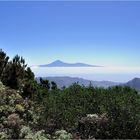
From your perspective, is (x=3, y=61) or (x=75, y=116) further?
(x=3, y=61)

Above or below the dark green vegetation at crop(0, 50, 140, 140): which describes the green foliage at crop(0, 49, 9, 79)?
above

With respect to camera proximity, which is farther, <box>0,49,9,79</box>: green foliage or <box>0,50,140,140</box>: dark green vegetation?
<box>0,49,9,79</box>: green foliage

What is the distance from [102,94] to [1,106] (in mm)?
4955

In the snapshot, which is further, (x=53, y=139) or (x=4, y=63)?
(x=4, y=63)

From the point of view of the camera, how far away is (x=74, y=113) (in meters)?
15.0

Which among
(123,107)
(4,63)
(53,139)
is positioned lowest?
(53,139)

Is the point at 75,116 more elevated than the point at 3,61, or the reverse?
the point at 3,61

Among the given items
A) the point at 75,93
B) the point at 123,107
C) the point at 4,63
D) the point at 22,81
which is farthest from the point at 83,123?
the point at 4,63

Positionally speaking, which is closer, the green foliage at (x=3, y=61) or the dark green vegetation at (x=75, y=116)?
the dark green vegetation at (x=75, y=116)

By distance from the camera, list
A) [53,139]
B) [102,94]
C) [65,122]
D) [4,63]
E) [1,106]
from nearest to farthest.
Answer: [53,139]
[65,122]
[102,94]
[1,106]
[4,63]

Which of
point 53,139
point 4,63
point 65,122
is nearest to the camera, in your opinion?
point 53,139

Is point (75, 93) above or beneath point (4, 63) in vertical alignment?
beneath

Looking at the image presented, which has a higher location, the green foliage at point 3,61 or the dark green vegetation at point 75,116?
the green foliage at point 3,61

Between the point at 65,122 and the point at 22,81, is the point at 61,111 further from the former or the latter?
the point at 22,81
